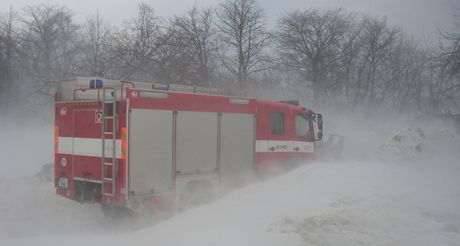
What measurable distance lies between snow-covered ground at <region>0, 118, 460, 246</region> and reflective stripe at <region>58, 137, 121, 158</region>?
137 cm

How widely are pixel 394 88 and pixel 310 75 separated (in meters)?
8.48

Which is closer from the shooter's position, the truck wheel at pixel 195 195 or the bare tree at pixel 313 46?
the truck wheel at pixel 195 195

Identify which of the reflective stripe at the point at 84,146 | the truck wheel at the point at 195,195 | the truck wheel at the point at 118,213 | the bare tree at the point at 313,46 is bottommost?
the truck wheel at the point at 118,213

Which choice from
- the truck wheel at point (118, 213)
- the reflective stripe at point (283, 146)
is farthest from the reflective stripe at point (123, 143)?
the reflective stripe at point (283, 146)

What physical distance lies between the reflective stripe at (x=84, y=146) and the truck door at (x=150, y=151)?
0.32 m

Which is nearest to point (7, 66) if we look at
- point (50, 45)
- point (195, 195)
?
point (50, 45)

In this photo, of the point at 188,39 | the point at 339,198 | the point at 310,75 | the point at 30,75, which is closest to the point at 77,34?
the point at 30,75

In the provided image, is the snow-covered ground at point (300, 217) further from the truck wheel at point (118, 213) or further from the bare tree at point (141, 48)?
the bare tree at point (141, 48)

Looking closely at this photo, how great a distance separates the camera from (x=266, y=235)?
645cm

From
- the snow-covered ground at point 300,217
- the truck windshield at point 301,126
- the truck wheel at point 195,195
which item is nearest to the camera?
the snow-covered ground at point 300,217

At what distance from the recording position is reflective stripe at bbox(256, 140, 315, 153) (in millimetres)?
11258

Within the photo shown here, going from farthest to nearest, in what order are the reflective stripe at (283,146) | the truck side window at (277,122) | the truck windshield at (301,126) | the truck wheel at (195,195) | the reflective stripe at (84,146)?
the truck windshield at (301,126), the truck side window at (277,122), the reflective stripe at (283,146), the truck wheel at (195,195), the reflective stripe at (84,146)

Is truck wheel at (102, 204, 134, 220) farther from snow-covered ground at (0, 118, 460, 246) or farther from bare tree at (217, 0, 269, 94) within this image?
bare tree at (217, 0, 269, 94)

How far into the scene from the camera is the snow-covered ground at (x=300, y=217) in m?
6.45
